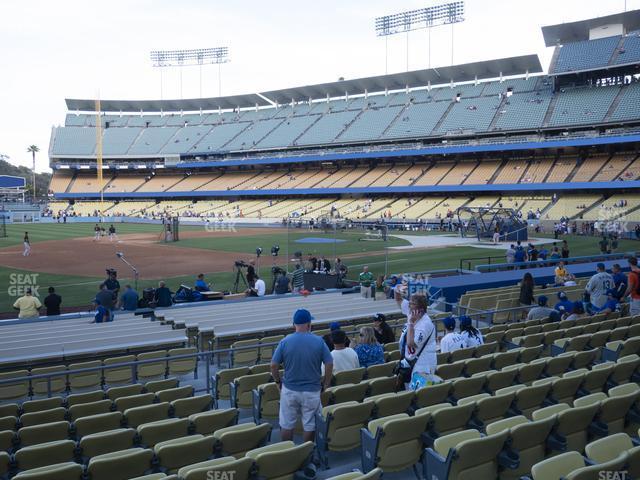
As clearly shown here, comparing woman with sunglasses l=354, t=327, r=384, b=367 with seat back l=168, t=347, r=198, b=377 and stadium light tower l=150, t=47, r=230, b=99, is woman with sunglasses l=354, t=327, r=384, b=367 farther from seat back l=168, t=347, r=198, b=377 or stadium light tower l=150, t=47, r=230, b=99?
stadium light tower l=150, t=47, r=230, b=99

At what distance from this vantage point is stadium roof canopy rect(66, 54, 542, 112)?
71.5 m

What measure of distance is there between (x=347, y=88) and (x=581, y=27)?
33.6 metres

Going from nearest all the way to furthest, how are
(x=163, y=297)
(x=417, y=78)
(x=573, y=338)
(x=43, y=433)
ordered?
(x=43, y=433), (x=573, y=338), (x=163, y=297), (x=417, y=78)

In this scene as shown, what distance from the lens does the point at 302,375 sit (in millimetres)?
5453

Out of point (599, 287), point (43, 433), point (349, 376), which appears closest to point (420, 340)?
point (349, 376)

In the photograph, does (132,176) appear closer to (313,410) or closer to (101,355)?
(101,355)

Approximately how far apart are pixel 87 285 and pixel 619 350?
69.9 feet

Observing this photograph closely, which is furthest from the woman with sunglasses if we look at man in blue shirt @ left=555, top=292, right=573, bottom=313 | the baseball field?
the baseball field

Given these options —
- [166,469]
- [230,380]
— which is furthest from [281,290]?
[166,469]

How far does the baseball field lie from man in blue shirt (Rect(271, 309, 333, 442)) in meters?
14.6

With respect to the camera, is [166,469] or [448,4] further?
[448,4]

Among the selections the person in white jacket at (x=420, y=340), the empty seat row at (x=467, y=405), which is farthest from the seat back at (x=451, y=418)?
the person in white jacket at (x=420, y=340)

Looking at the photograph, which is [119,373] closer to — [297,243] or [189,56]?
[297,243]

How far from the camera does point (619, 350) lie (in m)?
8.37
